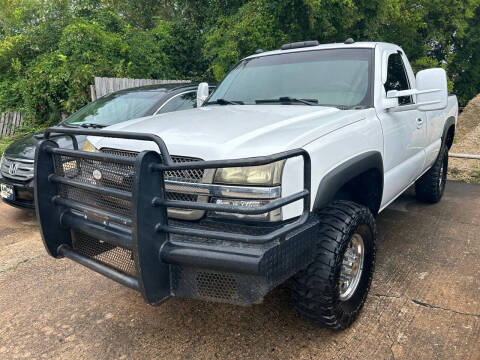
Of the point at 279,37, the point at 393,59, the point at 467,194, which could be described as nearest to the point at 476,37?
the point at 279,37

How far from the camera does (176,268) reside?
6.78ft

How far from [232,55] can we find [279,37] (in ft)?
3.55

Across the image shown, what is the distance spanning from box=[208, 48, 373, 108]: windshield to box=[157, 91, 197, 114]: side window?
1.57 meters

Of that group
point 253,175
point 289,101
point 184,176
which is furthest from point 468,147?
point 184,176

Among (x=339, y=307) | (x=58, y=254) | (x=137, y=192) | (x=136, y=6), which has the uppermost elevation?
(x=136, y=6)

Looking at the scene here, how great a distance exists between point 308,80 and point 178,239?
6.25 ft

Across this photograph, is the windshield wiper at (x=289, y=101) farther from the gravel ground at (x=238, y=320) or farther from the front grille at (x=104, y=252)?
the front grille at (x=104, y=252)

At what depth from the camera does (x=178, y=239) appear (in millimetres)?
2072

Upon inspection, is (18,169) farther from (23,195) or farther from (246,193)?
(246,193)

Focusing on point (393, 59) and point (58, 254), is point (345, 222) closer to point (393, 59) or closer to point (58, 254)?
point (58, 254)

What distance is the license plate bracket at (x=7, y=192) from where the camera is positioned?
4656 millimetres

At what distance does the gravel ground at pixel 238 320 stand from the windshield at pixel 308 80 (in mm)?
1508

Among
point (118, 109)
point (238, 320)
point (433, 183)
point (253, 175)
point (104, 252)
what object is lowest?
point (238, 320)

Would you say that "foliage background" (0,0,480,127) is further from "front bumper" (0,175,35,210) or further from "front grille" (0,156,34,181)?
"front bumper" (0,175,35,210)
